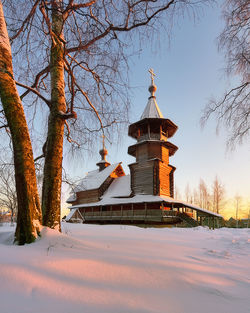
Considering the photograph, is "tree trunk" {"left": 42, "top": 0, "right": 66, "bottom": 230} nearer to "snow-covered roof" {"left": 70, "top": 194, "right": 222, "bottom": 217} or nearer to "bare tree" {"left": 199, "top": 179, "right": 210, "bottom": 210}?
"snow-covered roof" {"left": 70, "top": 194, "right": 222, "bottom": 217}

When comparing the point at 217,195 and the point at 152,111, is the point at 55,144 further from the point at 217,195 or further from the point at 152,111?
the point at 217,195

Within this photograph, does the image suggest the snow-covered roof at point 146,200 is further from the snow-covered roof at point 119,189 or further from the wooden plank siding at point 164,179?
the wooden plank siding at point 164,179

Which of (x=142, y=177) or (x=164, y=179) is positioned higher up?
(x=142, y=177)

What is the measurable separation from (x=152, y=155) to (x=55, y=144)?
16.9 m

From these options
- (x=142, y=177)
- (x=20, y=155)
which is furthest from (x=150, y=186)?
(x=20, y=155)

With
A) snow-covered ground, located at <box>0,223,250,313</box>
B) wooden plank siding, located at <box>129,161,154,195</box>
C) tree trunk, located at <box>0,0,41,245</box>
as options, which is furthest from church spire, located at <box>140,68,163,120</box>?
snow-covered ground, located at <box>0,223,250,313</box>

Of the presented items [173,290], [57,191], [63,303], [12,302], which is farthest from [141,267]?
[57,191]

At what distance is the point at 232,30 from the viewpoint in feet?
17.6

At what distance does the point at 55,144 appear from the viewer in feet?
12.4

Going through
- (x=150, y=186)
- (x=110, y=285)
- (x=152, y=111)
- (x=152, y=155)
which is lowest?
(x=110, y=285)

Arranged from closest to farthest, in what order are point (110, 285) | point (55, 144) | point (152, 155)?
1. point (110, 285)
2. point (55, 144)
3. point (152, 155)

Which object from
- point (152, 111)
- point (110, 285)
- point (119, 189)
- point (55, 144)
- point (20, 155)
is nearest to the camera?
point (110, 285)

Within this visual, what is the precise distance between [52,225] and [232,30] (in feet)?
23.1

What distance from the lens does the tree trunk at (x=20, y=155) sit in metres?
2.73
